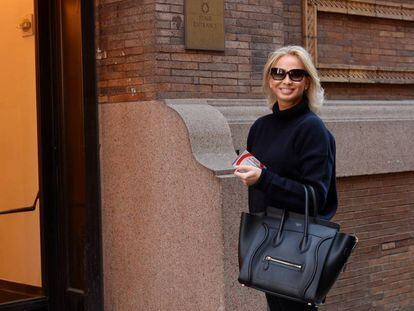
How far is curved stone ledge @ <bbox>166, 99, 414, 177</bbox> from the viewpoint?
6.47 metres

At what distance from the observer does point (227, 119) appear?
6.89 meters

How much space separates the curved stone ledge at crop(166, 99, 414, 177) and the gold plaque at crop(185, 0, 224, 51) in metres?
0.45

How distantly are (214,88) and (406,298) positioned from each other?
324cm

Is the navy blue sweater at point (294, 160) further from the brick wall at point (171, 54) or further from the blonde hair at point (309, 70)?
the brick wall at point (171, 54)

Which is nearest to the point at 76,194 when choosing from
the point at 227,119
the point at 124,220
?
the point at 124,220

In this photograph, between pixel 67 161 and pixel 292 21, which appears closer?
pixel 67 161

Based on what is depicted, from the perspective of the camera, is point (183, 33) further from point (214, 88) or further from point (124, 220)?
point (124, 220)

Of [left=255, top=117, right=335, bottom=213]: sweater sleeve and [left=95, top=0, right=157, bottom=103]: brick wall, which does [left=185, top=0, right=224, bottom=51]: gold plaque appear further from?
[left=255, top=117, right=335, bottom=213]: sweater sleeve

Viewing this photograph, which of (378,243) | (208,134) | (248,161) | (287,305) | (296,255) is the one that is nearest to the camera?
(296,255)

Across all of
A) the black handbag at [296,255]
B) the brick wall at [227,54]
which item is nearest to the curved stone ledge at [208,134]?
the brick wall at [227,54]

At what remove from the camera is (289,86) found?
443 cm

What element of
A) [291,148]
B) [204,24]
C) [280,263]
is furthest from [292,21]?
[280,263]

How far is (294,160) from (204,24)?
284 centimetres

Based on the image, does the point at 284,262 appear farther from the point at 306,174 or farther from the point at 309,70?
the point at 309,70
